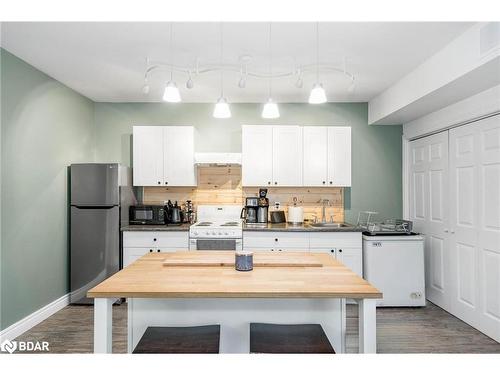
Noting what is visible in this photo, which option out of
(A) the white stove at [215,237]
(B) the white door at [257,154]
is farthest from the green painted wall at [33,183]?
(B) the white door at [257,154]

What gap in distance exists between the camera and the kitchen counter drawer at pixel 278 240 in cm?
378

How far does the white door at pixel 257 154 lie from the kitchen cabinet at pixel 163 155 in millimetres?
670

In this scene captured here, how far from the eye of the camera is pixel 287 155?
4.15 meters

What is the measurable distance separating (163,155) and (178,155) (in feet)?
0.63

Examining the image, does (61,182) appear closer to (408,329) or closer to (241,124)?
(241,124)

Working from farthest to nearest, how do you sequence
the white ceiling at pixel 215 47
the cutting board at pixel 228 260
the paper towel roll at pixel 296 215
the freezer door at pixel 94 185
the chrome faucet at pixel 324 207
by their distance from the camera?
the chrome faucet at pixel 324 207
the paper towel roll at pixel 296 215
the freezer door at pixel 94 185
the white ceiling at pixel 215 47
the cutting board at pixel 228 260

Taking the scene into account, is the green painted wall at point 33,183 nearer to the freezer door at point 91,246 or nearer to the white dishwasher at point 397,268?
the freezer door at point 91,246

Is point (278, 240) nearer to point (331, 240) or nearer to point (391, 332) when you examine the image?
point (331, 240)

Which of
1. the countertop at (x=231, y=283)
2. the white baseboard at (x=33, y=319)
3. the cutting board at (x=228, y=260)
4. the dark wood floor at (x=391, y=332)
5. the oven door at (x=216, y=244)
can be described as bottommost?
the dark wood floor at (x=391, y=332)

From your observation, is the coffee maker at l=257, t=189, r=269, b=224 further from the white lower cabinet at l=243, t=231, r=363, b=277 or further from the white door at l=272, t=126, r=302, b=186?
the white lower cabinet at l=243, t=231, r=363, b=277

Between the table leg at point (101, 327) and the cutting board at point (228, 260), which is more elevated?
the cutting board at point (228, 260)

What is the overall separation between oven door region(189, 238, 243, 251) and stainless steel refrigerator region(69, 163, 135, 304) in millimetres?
901

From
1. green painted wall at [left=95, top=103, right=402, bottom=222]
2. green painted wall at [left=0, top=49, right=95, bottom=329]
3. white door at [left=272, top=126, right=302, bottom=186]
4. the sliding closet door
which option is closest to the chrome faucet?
green painted wall at [left=95, top=103, right=402, bottom=222]

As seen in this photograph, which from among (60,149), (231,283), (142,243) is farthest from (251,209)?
(231,283)
